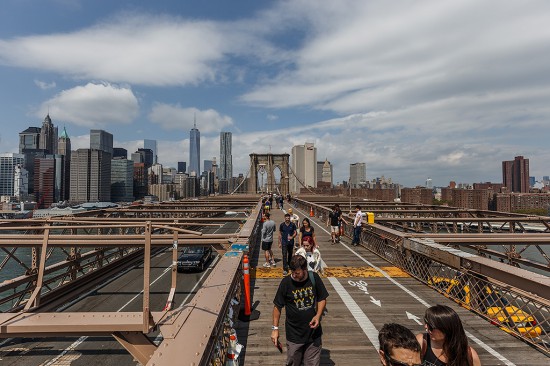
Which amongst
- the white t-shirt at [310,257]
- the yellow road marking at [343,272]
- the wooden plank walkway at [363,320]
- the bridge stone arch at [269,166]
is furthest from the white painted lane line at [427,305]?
the bridge stone arch at [269,166]

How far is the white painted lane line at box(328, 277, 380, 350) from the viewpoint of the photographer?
19.3 feet

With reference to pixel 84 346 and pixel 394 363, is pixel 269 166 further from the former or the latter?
pixel 394 363

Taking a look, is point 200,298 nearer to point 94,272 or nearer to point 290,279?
point 290,279

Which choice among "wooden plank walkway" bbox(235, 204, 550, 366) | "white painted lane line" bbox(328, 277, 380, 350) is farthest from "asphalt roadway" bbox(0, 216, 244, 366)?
"white painted lane line" bbox(328, 277, 380, 350)

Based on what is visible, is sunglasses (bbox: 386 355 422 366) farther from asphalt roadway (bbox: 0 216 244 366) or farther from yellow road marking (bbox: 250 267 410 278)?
asphalt roadway (bbox: 0 216 244 366)

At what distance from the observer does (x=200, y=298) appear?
4590 millimetres

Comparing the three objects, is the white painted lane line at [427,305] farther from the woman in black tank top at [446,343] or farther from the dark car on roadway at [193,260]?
the dark car on roadway at [193,260]

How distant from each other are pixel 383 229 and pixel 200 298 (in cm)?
904

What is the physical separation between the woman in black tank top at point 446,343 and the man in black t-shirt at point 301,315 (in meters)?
1.55

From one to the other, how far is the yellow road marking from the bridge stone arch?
8506 centimetres

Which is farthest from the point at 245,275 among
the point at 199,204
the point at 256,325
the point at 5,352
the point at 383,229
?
the point at 199,204

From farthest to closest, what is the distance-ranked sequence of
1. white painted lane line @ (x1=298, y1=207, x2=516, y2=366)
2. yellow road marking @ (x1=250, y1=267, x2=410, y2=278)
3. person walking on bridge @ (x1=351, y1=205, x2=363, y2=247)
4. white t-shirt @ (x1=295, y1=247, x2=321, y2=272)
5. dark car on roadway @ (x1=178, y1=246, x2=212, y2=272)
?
dark car on roadway @ (x1=178, y1=246, x2=212, y2=272) → person walking on bridge @ (x1=351, y1=205, x2=363, y2=247) → yellow road marking @ (x1=250, y1=267, x2=410, y2=278) → white t-shirt @ (x1=295, y1=247, x2=321, y2=272) → white painted lane line @ (x1=298, y1=207, x2=516, y2=366)

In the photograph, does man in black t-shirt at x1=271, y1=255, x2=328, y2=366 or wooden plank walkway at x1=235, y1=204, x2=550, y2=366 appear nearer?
man in black t-shirt at x1=271, y1=255, x2=328, y2=366

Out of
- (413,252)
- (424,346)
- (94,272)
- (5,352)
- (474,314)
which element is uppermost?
(424,346)
